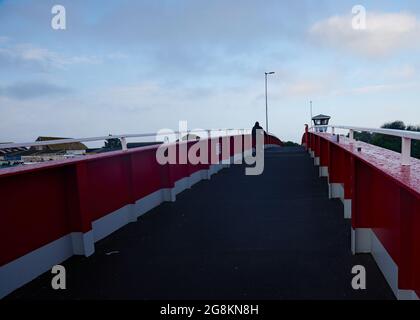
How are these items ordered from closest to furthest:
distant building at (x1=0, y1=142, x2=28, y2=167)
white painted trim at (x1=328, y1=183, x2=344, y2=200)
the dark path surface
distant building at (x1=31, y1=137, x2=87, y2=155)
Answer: distant building at (x1=0, y1=142, x2=28, y2=167)
the dark path surface
distant building at (x1=31, y1=137, x2=87, y2=155)
white painted trim at (x1=328, y1=183, x2=344, y2=200)

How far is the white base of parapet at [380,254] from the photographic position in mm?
3291

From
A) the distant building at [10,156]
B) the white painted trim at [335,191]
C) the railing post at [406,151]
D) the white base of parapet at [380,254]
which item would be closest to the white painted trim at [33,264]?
the distant building at [10,156]

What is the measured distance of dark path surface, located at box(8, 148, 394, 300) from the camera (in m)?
3.77

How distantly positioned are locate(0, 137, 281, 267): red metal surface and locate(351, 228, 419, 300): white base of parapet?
146 inches

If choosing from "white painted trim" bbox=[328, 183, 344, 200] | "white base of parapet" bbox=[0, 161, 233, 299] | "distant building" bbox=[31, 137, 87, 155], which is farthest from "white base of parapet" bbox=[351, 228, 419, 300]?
"distant building" bbox=[31, 137, 87, 155]

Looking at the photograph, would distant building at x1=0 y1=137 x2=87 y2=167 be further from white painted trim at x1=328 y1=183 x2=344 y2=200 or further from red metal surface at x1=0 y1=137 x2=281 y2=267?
white painted trim at x1=328 y1=183 x2=344 y2=200

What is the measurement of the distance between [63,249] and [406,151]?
4314 mm

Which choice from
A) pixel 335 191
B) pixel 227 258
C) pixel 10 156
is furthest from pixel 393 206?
pixel 335 191

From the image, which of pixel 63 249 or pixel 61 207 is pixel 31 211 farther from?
pixel 63 249

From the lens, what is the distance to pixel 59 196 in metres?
4.79

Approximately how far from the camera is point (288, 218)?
644cm
